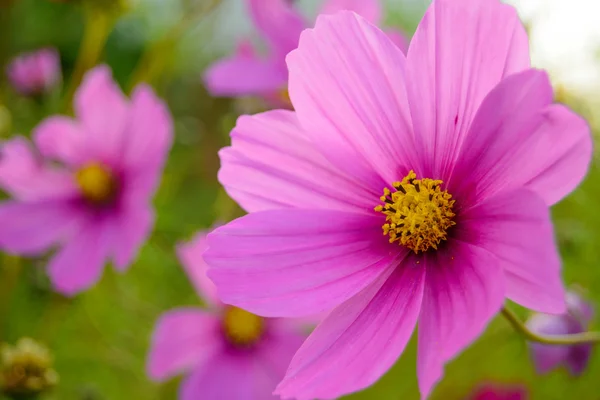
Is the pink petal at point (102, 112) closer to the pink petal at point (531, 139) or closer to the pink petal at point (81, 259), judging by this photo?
the pink petal at point (81, 259)

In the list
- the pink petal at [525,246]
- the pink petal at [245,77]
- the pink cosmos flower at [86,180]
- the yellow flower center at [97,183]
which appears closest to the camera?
the pink petal at [525,246]

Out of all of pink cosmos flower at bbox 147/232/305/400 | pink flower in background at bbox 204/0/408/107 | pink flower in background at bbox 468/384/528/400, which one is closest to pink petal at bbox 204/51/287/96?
pink flower in background at bbox 204/0/408/107

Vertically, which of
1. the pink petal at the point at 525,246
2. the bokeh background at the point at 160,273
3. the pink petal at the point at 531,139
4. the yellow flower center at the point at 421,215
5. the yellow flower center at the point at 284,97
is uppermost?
the pink petal at the point at 531,139

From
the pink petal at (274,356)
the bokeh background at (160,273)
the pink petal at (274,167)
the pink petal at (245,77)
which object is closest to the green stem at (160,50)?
the bokeh background at (160,273)

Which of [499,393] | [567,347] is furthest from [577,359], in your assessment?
[499,393]

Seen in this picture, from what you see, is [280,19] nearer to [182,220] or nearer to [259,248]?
[259,248]

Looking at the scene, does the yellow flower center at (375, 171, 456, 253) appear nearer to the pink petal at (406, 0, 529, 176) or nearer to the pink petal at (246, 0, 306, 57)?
the pink petal at (406, 0, 529, 176)

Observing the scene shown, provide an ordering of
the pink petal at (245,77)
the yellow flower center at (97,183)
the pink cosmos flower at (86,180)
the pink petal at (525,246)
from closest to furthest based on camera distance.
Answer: the pink petal at (525,246), the pink petal at (245,77), the pink cosmos flower at (86,180), the yellow flower center at (97,183)

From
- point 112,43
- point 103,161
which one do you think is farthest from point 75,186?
point 112,43
